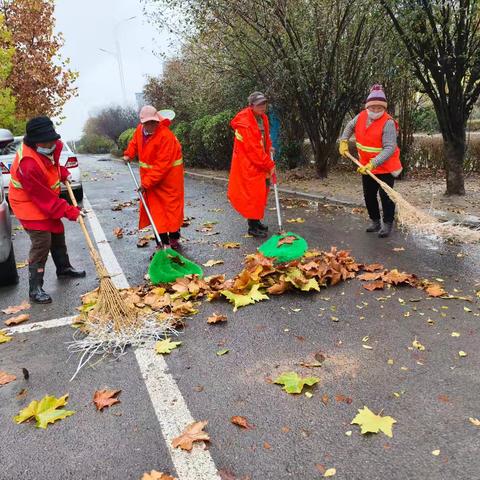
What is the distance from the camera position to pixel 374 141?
6.11 metres

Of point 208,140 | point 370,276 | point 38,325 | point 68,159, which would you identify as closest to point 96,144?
point 208,140

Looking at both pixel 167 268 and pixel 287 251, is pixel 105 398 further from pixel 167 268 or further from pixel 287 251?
pixel 287 251

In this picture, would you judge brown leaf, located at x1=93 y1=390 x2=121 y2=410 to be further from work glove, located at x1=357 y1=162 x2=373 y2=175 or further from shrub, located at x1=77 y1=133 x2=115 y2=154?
shrub, located at x1=77 y1=133 x2=115 y2=154

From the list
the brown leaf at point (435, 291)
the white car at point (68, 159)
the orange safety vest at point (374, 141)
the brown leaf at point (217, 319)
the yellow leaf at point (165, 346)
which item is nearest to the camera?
the yellow leaf at point (165, 346)

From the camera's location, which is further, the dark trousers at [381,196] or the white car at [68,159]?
the white car at [68,159]

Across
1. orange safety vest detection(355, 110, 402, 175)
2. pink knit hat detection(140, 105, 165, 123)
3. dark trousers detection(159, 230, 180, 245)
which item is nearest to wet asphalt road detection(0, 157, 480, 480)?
dark trousers detection(159, 230, 180, 245)

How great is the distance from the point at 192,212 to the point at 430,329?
6191 mm

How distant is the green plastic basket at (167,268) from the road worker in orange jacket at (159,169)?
116 centimetres

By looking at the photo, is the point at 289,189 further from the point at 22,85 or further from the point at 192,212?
the point at 22,85

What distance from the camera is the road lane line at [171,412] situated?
7.77ft

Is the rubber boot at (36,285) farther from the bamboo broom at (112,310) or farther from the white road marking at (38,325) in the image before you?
the bamboo broom at (112,310)

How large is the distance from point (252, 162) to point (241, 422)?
4.31m

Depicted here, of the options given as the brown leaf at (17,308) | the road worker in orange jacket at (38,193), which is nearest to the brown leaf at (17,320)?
the brown leaf at (17,308)

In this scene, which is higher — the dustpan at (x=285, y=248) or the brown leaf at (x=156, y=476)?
the dustpan at (x=285, y=248)
